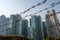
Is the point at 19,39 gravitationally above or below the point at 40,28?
below

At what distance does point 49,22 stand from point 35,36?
17.3 m

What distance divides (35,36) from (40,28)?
3093 millimetres

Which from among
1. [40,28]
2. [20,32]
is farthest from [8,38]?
[40,28]

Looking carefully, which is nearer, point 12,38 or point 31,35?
point 12,38

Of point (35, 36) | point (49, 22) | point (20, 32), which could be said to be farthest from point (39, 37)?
point (49, 22)

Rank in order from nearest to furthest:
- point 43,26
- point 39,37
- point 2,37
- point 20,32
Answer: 1. point 2,37
2. point 20,32
3. point 43,26
4. point 39,37

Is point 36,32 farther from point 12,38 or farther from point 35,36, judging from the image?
point 12,38

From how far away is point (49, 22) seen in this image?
22922 mm

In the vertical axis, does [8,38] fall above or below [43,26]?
below

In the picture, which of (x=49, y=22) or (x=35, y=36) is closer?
(x=49, y=22)

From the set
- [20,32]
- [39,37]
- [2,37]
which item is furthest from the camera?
[39,37]

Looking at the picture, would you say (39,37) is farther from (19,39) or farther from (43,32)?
(19,39)

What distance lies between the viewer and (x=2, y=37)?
70.7 feet

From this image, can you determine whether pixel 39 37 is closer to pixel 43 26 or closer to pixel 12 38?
pixel 43 26
